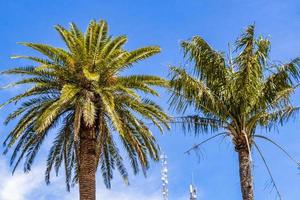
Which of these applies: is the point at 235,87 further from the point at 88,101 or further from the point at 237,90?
the point at 88,101

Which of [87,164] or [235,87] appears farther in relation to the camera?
[87,164]

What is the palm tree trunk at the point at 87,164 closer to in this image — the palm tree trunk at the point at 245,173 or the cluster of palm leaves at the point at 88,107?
the cluster of palm leaves at the point at 88,107

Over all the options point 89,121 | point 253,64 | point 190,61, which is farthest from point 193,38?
point 89,121

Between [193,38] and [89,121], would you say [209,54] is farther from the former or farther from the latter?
[89,121]

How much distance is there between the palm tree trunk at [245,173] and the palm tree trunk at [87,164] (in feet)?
31.4

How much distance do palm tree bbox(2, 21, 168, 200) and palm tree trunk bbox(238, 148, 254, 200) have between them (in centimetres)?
805

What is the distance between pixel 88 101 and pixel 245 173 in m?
9.48

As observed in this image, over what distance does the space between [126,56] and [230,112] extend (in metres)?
9.56

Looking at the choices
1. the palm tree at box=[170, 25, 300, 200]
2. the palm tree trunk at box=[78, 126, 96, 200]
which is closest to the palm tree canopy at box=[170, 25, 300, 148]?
the palm tree at box=[170, 25, 300, 200]

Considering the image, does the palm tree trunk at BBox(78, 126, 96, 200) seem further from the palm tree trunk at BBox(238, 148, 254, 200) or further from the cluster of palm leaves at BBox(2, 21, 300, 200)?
the palm tree trunk at BBox(238, 148, 254, 200)

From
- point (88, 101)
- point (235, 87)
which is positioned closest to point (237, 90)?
point (235, 87)

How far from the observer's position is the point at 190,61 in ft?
70.0

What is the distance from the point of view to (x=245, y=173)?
778 inches

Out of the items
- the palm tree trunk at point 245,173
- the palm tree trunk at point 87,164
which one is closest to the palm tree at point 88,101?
the palm tree trunk at point 87,164
